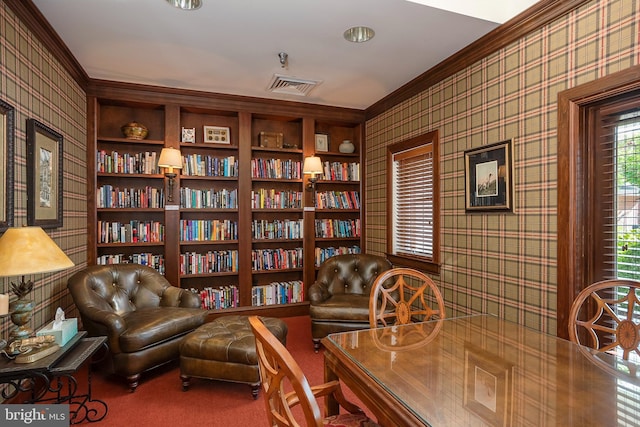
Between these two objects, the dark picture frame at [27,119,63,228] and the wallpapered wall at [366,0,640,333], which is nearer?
the wallpapered wall at [366,0,640,333]

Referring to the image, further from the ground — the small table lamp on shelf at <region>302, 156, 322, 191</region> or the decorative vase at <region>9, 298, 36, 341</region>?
the small table lamp on shelf at <region>302, 156, 322, 191</region>

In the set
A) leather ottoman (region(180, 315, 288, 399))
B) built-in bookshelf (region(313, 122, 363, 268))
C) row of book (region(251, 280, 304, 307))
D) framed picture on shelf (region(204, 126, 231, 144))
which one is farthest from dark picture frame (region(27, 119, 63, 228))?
built-in bookshelf (region(313, 122, 363, 268))

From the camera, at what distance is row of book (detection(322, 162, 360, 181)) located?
187 inches

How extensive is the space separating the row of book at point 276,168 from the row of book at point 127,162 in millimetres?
1125

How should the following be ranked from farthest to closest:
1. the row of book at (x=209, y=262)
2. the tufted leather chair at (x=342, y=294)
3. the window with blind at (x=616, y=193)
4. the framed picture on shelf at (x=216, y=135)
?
1. the framed picture on shelf at (x=216, y=135)
2. the row of book at (x=209, y=262)
3. the tufted leather chair at (x=342, y=294)
4. the window with blind at (x=616, y=193)

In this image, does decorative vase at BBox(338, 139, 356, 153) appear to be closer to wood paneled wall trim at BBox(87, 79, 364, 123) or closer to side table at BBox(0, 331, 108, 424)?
wood paneled wall trim at BBox(87, 79, 364, 123)

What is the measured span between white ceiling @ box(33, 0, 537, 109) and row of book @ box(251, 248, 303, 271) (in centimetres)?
198

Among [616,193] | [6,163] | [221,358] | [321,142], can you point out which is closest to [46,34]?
[6,163]

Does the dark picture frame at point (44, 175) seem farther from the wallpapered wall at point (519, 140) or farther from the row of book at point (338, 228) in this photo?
the wallpapered wall at point (519, 140)

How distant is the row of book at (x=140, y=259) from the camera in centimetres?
385

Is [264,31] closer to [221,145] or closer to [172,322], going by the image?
[221,145]

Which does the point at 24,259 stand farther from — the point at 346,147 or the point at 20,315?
the point at 346,147

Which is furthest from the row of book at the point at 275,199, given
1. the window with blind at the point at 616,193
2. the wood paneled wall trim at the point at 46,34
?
the window with blind at the point at 616,193

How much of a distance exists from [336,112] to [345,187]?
1.03m
